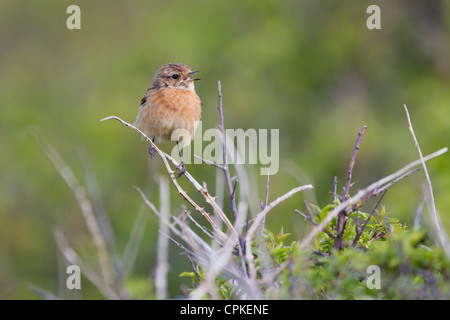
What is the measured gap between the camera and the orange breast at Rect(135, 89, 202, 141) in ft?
21.5

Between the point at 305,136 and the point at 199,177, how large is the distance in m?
3.35

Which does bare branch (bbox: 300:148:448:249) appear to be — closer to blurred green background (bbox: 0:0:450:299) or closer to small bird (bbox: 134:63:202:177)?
small bird (bbox: 134:63:202:177)

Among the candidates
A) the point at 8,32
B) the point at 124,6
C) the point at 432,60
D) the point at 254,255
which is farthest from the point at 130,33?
the point at 254,255

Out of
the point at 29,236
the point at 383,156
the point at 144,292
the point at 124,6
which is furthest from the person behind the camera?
the point at 124,6

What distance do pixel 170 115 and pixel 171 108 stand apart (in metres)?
0.09

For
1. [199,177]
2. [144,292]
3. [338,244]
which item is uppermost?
[199,177]

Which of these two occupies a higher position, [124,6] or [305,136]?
[124,6]

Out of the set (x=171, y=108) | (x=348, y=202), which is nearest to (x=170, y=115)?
(x=171, y=108)

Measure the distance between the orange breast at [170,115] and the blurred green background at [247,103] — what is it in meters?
7.55

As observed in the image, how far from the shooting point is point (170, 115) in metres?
6.54

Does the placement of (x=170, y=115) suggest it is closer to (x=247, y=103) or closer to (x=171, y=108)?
(x=171, y=108)
